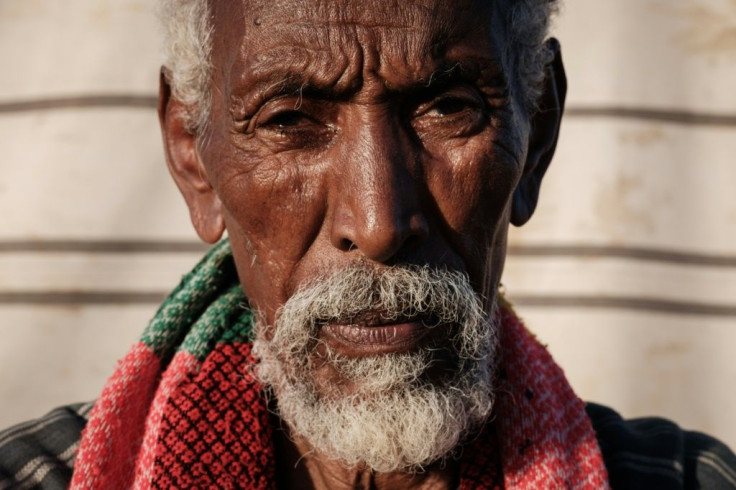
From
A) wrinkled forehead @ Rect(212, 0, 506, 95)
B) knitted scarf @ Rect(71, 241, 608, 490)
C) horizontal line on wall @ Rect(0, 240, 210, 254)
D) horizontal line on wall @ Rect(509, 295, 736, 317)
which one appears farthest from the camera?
horizontal line on wall @ Rect(0, 240, 210, 254)

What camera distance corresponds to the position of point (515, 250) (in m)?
5.02

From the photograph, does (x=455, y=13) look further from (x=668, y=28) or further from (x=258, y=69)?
(x=668, y=28)

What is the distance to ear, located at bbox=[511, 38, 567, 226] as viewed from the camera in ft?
6.88

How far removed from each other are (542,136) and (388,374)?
69 cm

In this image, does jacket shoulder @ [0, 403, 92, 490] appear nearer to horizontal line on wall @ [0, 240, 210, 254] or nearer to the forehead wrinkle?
the forehead wrinkle

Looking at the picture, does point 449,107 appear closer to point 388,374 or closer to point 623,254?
point 388,374

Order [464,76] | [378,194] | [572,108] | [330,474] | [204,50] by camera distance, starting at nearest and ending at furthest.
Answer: [378,194]
[464,76]
[204,50]
[330,474]
[572,108]

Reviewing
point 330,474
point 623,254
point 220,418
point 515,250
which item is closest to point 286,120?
point 220,418

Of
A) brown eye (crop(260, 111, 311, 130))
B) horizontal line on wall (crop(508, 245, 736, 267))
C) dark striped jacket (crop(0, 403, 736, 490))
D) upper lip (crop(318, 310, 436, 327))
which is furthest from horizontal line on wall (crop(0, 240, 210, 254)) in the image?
upper lip (crop(318, 310, 436, 327))

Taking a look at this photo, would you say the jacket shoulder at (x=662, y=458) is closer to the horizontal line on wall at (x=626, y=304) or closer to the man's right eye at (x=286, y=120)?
the man's right eye at (x=286, y=120)

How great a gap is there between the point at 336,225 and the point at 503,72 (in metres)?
0.46

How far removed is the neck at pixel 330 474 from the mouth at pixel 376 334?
1.29 ft

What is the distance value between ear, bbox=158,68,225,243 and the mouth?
0.42m

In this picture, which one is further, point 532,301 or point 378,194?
point 532,301
